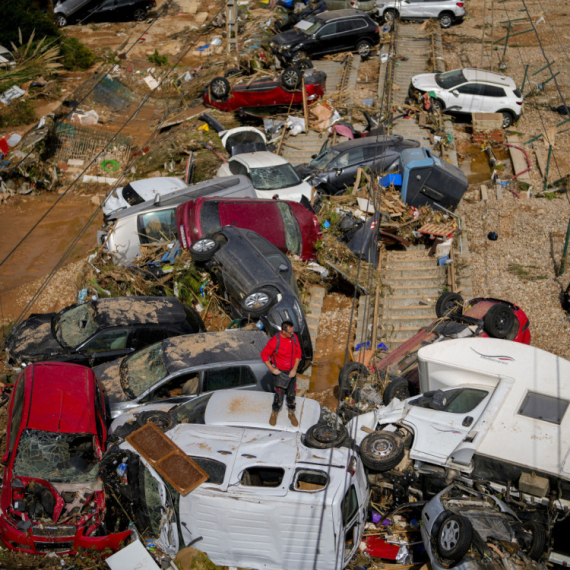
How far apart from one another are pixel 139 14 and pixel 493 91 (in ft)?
52.3

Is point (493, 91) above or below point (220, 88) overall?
below

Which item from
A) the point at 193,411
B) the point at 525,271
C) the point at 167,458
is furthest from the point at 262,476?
the point at 525,271

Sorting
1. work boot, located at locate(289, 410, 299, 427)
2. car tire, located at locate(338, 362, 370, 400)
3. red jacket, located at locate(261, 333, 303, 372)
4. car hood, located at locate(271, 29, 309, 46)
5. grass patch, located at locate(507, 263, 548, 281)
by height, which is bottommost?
grass patch, located at locate(507, 263, 548, 281)

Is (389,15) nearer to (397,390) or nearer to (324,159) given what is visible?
(324,159)

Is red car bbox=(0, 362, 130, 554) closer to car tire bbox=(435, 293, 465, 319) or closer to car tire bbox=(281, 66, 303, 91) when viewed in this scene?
car tire bbox=(435, 293, 465, 319)

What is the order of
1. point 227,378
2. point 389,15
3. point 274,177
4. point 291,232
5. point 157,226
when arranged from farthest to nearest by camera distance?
point 389,15 → point 274,177 → point 157,226 → point 291,232 → point 227,378

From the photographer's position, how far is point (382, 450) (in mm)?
6867

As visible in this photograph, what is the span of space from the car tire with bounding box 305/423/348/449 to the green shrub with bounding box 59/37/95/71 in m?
19.1

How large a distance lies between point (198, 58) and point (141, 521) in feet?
64.0

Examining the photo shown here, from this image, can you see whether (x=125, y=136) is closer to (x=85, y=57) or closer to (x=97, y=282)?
(x=85, y=57)

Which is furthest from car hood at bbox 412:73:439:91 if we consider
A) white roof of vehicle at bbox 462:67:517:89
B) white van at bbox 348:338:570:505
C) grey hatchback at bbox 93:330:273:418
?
grey hatchback at bbox 93:330:273:418

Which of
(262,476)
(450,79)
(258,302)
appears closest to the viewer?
(262,476)

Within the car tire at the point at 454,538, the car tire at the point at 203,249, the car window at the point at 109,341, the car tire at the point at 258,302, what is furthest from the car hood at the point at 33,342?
the car tire at the point at 454,538

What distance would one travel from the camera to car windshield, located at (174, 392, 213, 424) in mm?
7160
